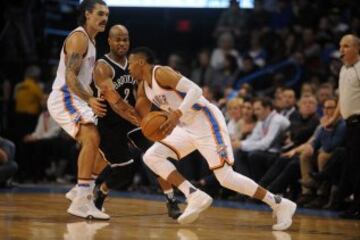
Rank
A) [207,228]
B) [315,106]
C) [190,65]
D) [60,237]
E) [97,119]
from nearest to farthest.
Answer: [60,237], [207,228], [97,119], [315,106], [190,65]

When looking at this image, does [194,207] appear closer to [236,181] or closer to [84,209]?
[236,181]

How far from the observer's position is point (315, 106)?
946 cm

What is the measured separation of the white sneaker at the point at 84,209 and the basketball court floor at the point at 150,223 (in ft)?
0.29

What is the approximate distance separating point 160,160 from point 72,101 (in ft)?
3.00

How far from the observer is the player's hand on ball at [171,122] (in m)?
6.29

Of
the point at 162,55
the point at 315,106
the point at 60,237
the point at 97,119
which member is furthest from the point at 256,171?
the point at 162,55

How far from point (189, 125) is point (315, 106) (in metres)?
3.17

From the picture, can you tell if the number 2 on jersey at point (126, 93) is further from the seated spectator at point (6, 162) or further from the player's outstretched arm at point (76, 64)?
the seated spectator at point (6, 162)

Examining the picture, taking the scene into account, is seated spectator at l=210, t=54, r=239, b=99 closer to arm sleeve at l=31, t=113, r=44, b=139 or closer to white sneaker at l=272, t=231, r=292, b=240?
arm sleeve at l=31, t=113, r=44, b=139

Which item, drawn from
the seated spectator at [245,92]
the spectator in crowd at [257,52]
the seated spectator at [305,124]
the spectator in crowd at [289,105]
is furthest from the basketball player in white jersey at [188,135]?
the spectator in crowd at [257,52]

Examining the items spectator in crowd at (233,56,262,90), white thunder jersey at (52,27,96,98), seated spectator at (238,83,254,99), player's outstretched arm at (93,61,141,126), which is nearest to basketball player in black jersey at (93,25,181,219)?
player's outstretched arm at (93,61,141,126)

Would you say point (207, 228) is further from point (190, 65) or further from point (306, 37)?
point (190, 65)

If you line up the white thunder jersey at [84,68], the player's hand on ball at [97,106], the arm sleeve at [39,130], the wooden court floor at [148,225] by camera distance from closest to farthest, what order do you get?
the wooden court floor at [148,225] → the player's hand on ball at [97,106] → the white thunder jersey at [84,68] → the arm sleeve at [39,130]

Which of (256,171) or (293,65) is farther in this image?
(293,65)
